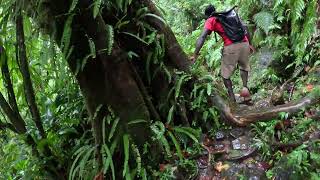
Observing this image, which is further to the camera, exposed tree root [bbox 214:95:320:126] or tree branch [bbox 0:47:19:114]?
exposed tree root [bbox 214:95:320:126]

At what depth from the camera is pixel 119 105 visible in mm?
5027

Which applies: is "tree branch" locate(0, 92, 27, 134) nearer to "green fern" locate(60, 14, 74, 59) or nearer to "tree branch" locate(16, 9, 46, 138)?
"tree branch" locate(16, 9, 46, 138)

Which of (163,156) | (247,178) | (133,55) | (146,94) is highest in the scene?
(133,55)

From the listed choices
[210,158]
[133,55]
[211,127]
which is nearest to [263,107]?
[211,127]

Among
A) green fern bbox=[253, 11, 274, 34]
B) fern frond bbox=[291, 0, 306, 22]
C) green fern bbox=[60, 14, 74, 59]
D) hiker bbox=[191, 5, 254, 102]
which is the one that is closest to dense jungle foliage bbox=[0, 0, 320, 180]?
green fern bbox=[60, 14, 74, 59]

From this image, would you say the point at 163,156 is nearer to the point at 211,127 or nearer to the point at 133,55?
the point at 211,127

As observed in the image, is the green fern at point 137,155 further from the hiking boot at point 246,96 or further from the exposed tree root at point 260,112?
the hiking boot at point 246,96

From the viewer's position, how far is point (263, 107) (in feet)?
19.0

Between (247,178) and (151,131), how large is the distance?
132 cm

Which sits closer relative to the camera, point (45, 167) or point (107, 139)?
point (107, 139)

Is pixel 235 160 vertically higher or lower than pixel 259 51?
lower

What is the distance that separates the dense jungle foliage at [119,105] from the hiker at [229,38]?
494 millimetres

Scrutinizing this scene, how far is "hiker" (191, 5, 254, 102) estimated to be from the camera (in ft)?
20.2

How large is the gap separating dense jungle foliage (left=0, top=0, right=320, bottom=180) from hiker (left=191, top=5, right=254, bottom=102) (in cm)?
49
